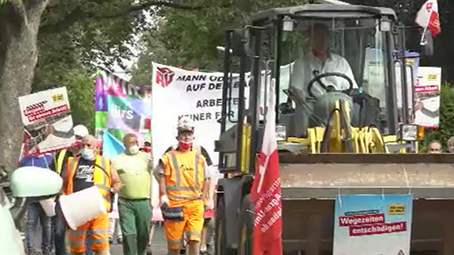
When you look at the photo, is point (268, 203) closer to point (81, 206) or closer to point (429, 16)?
point (81, 206)

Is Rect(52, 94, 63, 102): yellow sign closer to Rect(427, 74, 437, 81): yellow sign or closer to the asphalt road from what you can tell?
the asphalt road

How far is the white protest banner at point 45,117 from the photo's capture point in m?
14.6

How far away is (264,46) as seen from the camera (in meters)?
9.37

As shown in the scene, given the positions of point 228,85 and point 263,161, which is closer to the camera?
point 263,161

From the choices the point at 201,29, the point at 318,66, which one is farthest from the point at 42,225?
the point at 201,29

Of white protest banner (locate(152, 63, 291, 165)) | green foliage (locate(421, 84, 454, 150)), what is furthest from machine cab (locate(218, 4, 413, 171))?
green foliage (locate(421, 84, 454, 150))

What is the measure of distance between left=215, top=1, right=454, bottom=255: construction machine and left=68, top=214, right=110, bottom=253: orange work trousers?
1.65 m

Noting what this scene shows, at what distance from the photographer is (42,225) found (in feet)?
49.4

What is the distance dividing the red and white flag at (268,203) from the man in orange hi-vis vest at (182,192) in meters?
4.16

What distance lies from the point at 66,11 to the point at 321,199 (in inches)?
623

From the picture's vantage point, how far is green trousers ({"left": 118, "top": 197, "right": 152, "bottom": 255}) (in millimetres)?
12555

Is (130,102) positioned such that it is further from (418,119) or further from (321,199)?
(321,199)

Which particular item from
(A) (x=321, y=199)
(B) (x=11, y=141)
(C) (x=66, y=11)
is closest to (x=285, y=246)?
(A) (x=321, y=199)

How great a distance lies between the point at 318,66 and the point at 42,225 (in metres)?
6.86
